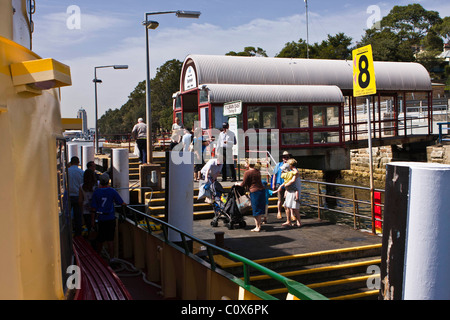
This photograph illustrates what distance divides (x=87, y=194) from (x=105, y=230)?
845mm

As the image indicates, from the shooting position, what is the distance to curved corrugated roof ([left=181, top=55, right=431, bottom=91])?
1906cm

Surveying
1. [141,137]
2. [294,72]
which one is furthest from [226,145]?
[294,72]

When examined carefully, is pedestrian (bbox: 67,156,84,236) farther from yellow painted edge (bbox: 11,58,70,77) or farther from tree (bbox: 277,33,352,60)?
tree (bbox: 277,33,352,60)

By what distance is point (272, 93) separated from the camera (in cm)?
1834

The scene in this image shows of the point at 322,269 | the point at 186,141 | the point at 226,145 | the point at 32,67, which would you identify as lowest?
the point at 322,269

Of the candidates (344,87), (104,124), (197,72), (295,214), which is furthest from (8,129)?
(104,124)

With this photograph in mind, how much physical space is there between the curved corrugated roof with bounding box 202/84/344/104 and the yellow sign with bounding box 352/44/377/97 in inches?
310

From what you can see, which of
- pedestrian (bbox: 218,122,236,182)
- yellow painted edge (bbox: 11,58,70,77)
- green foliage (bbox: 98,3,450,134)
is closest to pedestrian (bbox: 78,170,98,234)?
pedestrian (bbox: 218,122,236,182)

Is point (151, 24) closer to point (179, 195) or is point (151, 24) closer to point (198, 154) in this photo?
point (198, 154)

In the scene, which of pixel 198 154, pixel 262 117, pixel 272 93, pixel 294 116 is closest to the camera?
pixel 198 154

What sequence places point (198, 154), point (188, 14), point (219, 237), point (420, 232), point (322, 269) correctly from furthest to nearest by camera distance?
point (198, 154) < point (188, 14) < point (322, 269) < point (219, 237) < point (420, 232)

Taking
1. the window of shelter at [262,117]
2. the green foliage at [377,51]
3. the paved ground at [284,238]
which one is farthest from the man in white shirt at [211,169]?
the green foliage at [377,51]

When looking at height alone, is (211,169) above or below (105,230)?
above
